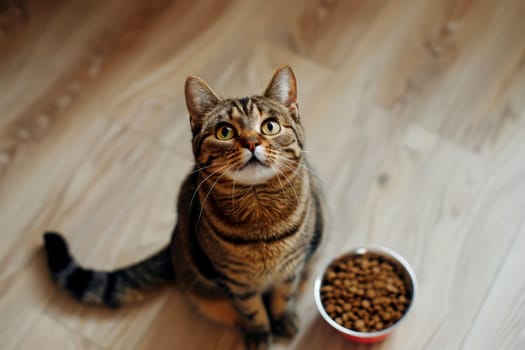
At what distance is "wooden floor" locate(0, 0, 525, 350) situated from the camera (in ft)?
5.09

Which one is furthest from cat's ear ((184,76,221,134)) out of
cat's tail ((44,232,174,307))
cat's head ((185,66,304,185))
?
cat's tail ((44,232,174,307))

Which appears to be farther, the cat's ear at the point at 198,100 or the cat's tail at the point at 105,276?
the cat's tail at the point at 105,276

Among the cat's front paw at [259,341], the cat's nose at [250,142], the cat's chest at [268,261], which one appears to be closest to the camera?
the cat's nose at [250,142]

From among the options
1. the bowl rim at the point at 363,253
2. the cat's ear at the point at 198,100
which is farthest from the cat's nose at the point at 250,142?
the bowl rim at the point at 363,253

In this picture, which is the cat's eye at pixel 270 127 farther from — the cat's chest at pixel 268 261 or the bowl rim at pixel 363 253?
the bowl rim at pixel 363 253

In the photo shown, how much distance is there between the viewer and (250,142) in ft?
3.60

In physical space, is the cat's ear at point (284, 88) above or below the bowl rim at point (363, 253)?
above

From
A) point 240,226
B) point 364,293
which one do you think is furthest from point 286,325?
point 240,226

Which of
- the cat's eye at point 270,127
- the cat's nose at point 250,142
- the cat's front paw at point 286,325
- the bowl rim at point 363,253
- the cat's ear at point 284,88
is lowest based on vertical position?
the cat's front paw at point 286,325

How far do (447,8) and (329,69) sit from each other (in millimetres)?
471

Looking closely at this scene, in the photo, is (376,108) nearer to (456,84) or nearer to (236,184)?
(456,84)

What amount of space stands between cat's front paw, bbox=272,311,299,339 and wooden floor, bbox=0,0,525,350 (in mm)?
38

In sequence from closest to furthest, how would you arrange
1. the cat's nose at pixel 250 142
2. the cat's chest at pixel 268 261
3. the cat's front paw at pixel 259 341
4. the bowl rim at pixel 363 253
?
the cat's nose at pixel 250 142 → the cat's chest at pixel 268 261 → the bowl rim at pixel 363 253 → the cat's front paw at pixel 259 341

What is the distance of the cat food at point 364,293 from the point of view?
140cm
